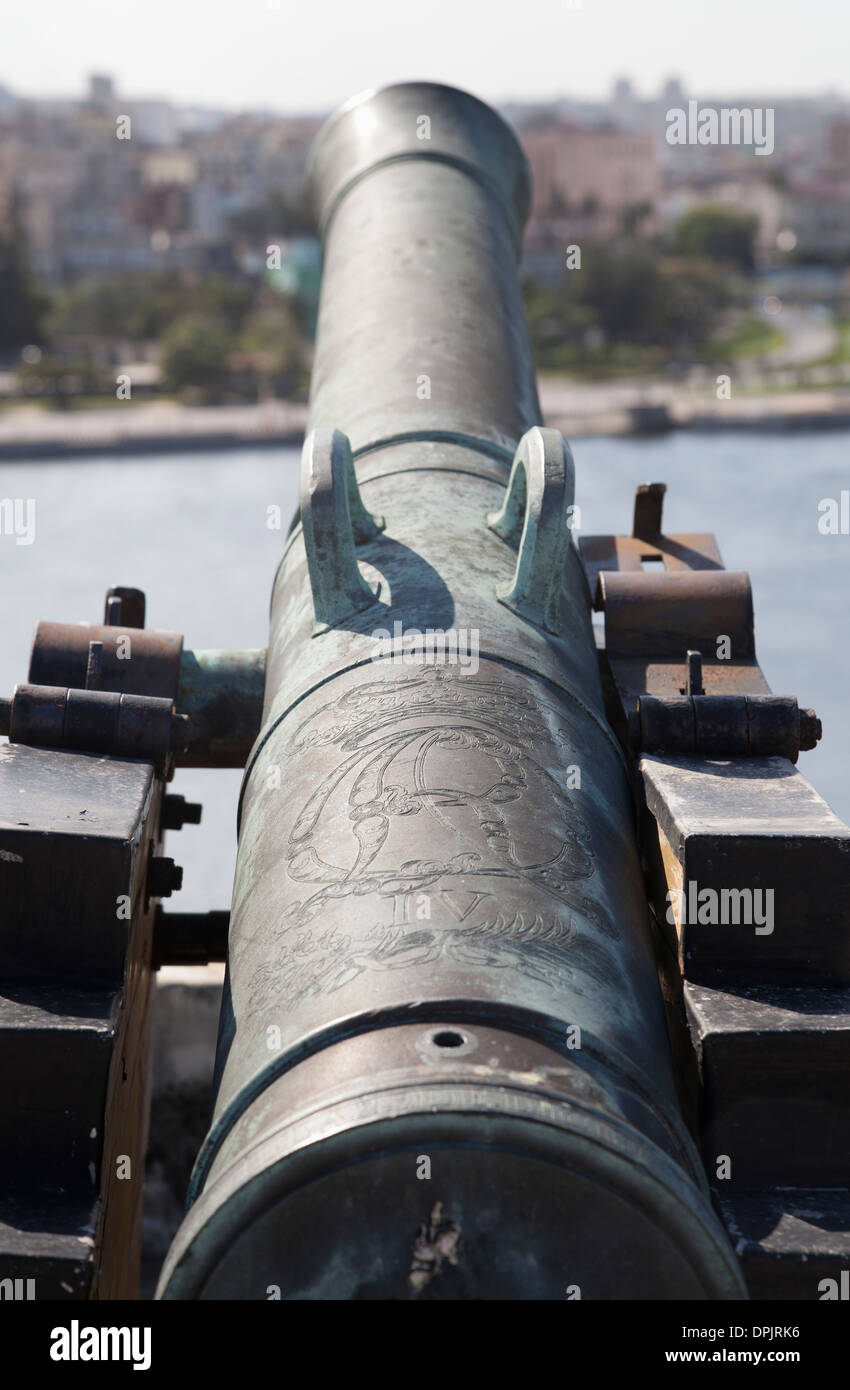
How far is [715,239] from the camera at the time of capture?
60.0 metres

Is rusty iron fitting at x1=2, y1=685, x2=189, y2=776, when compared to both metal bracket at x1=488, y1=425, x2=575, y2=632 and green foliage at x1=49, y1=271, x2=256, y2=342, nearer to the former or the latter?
metal bracket at x1=488, y1=425, x2=575, y2=632

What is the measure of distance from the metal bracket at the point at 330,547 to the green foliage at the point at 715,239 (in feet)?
194

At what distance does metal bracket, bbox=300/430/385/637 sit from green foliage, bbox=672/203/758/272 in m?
59.1

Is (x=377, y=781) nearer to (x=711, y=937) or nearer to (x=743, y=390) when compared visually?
(x=711, y=937)

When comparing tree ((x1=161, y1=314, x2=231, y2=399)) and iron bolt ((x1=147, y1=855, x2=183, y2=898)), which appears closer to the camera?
iron bolt ((x1=147, y1=855, x2=183, y2=898))

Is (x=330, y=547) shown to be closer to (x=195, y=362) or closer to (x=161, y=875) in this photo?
(x=161, y=875)

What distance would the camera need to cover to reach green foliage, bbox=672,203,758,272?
5975 cm

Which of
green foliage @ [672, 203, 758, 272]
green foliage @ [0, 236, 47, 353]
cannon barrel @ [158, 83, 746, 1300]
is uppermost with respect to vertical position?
green foliage @ [672, 203, 758, 272]

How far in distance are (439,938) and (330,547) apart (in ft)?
2.87

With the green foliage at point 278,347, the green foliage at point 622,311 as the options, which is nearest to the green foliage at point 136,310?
the green foliage at point 278,347

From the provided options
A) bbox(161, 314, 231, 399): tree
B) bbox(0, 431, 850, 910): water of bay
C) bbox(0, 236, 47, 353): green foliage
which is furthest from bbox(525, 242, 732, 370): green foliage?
bbox(0, 431, 850, 910): water of bay

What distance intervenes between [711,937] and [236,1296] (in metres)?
0.85

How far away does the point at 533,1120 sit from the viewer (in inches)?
63.8

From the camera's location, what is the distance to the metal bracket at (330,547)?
2559mm
